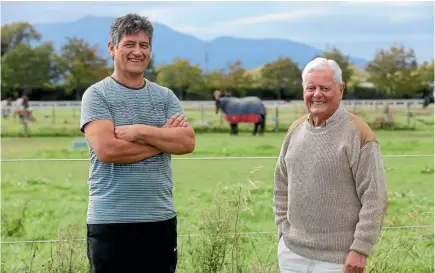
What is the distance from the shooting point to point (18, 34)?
201 ft

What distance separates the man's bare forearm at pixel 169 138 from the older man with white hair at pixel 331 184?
1.42ft

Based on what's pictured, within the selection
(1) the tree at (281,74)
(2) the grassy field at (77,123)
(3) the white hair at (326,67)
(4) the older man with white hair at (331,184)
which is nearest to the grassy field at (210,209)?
(4) the older man with white hair at (331,184)

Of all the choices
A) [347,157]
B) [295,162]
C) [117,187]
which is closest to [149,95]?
[117,187]

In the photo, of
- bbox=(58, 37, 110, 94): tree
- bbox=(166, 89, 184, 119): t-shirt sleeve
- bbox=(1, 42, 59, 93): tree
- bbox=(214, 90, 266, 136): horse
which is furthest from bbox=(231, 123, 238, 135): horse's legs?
bbox=(1, 42, 59, 93): tree

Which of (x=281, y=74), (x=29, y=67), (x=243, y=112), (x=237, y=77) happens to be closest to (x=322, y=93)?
(x=243, y=112)

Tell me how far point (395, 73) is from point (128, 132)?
53.3 m

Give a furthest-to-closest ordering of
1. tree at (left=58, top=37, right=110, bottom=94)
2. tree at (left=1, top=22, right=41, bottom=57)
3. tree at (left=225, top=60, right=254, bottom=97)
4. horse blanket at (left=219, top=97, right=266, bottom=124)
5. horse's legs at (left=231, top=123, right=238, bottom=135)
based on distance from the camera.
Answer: tree at (left=1, top=22, right=41, bottom=57)
tree at (left=225, top=60, right=254, bottom=97)
tree at (left=58, top=37, right=110, bottom=94)
horse blanket at (left=219, top=97, right=266, bottom=124)
horse's legs at (left=231, top=123, right=238, bottom=135)

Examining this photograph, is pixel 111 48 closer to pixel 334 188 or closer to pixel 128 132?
pixel 128 132

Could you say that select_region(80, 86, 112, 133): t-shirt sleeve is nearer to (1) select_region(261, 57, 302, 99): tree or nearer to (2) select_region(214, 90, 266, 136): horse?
(2) select_region(214, 90, 266, 136): horse

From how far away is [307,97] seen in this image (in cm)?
244

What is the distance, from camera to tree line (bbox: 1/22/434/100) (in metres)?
49.0

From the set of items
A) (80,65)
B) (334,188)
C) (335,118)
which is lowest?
(334,188)

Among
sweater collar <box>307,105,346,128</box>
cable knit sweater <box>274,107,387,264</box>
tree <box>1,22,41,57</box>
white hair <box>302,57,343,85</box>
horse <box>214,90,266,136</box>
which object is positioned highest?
tree <box>1,22,41,57</box>

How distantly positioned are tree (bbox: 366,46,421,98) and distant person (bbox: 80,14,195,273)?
165 feet
